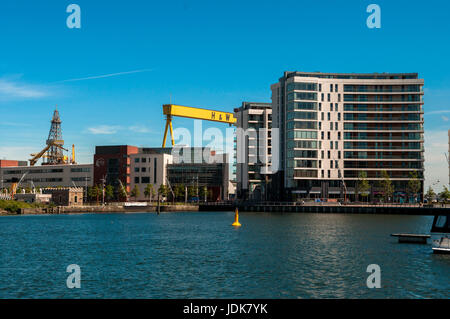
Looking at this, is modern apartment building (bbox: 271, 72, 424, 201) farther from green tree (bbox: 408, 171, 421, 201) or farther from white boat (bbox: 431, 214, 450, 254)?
white boat (bbox: 431, 214, 450, 254)

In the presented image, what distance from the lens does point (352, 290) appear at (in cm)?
3553

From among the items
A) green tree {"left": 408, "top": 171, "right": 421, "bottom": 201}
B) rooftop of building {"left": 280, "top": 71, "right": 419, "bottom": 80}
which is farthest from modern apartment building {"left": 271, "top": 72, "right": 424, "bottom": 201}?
rooftop of building {"left": 280, "top": 71, "right": 419, "bottom": 80}

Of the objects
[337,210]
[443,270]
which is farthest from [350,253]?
[337,210]

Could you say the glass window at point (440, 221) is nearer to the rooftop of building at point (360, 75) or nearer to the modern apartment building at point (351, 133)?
the modern apartment building at point (351, 133)

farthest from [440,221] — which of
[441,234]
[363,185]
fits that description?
[363,185]

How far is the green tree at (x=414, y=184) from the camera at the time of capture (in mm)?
180750

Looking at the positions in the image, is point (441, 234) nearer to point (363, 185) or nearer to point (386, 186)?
point (363, 185)

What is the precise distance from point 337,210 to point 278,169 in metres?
40.0

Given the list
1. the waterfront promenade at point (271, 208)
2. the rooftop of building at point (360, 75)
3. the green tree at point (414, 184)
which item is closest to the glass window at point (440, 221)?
the waterfront promenade at point (271, 208)

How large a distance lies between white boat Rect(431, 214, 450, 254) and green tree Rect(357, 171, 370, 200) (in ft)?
419

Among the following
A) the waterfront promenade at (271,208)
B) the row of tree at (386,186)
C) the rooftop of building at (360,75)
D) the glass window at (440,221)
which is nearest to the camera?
the glass window at (440,221)

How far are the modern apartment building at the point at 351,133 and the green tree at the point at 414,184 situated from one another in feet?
8.27

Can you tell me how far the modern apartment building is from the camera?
187 m
